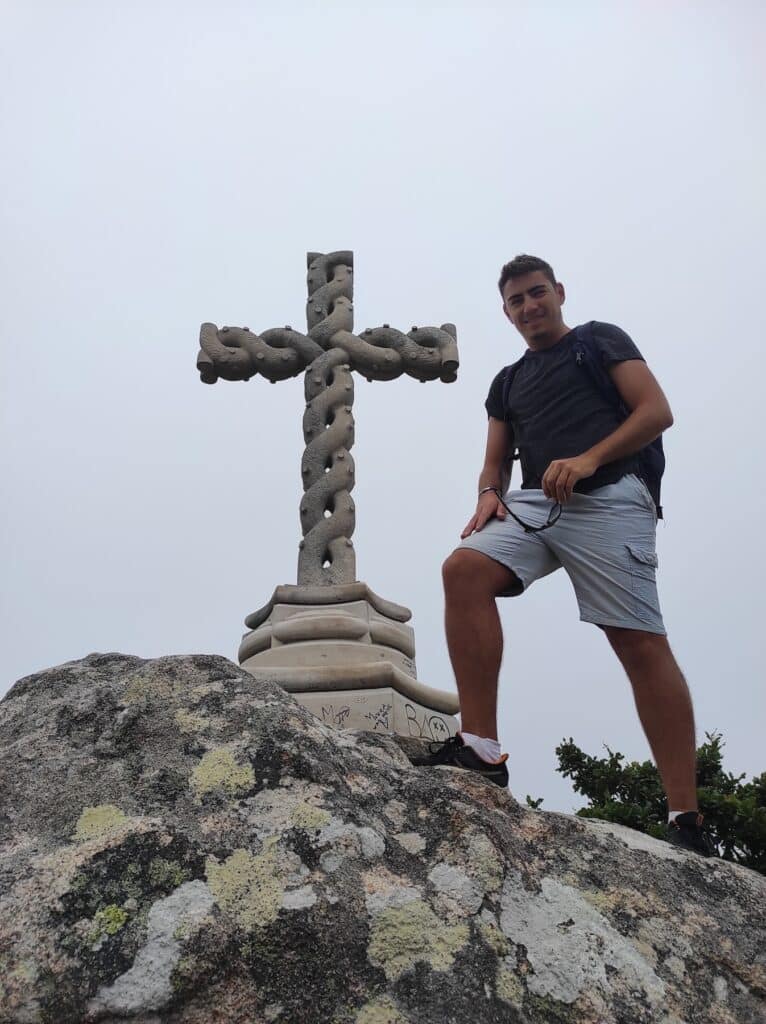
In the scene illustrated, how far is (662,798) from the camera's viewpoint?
18.4ft

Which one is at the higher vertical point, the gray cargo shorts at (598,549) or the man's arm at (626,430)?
the man's arm at (626,430)

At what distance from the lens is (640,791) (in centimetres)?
566

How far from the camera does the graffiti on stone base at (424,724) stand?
4.67 metres

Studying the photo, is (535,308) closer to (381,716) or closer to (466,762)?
(466,762)

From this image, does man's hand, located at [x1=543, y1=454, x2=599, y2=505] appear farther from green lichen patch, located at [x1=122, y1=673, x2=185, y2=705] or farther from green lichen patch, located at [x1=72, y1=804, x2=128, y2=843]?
green lichen patch, located at [x1=72, y1=804, x2=128, y2=843]

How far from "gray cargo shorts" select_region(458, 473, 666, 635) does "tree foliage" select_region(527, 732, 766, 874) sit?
5.38 ft

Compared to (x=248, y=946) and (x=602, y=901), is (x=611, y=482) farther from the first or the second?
(x=248, y=946)

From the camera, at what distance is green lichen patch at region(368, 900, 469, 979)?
5.63 ft

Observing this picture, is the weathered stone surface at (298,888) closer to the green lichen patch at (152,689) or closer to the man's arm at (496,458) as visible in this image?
the green lichen patch at (152,689)

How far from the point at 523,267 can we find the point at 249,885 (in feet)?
7.92

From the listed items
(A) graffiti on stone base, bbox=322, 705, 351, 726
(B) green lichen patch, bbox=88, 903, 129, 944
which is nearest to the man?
(B) green lichen patch, bbox=88, 903, 129, 944

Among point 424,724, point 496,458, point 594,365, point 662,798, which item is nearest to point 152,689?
point 496,458

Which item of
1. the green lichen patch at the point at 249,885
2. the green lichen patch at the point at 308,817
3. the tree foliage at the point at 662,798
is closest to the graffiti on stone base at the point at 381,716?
the tree foliage at the point at 662,798

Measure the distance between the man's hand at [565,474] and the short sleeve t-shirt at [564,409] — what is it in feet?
0.39
